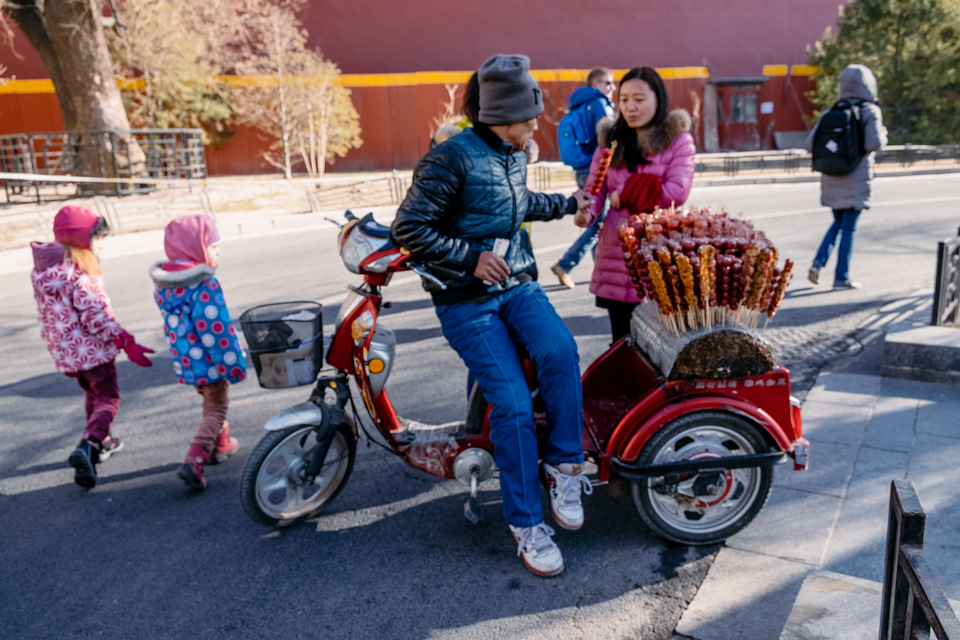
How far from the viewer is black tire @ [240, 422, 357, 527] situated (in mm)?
3414

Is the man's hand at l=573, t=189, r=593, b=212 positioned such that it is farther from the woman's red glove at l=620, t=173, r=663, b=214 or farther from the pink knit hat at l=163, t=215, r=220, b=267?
the pink knit hat at l=163, t=215, r=220, b=267

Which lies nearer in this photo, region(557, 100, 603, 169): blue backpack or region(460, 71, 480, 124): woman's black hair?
region(460, 71, 480, 124): woman's black hair

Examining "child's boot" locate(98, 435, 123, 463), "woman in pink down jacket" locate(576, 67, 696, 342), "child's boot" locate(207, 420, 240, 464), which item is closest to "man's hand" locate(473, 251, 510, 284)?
"woman in pink down jacket" locate(576, 67, 696, 342)

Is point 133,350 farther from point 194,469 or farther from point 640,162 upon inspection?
point 640,162

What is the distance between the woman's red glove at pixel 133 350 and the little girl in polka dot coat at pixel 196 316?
140 millimetres

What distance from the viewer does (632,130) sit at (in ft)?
13.8

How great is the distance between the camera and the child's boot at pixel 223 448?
173 inches

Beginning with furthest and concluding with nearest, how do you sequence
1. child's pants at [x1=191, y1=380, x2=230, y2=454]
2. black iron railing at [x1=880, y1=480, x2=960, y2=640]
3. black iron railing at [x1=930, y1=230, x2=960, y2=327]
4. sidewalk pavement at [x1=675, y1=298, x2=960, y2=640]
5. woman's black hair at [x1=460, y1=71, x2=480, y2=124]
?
black iron railing at [x1=930, y1=230, x2=960, y2=327] → child's pants at [x1=191, y1=380, x2=230, y2=454] → woman's black hair at [x1=460, y1=71, x2=480, y2=124] → sidewalk pavement at [x1=675, y1=298, x2=960, y2=640] → black iron railing at [x1=880, y1=480, x2=960, y2=640]

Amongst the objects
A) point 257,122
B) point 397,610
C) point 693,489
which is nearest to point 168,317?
point 397,610

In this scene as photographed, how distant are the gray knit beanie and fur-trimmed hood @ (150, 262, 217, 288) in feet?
5.68

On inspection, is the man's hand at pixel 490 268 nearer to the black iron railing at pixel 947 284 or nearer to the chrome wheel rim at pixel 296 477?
the chrome wheel rim at pixel 296 477

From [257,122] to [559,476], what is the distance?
21.7 meters

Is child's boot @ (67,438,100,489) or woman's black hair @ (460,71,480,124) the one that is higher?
woman's black hair @ (460,71,480,124)

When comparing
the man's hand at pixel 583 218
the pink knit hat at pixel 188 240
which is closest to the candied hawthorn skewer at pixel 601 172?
the man's hand at pixel 583 218
